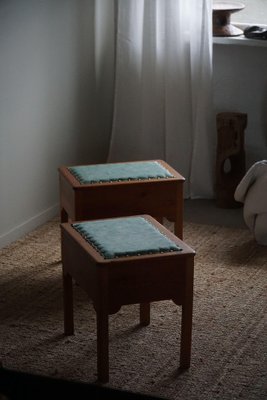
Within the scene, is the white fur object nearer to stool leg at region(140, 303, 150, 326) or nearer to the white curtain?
the white curtain

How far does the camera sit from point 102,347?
2648mm

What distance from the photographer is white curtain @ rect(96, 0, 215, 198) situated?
422 centimetres

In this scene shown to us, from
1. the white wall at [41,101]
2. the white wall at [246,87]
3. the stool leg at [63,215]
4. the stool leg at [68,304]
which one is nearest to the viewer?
the stool leg at [68,304]

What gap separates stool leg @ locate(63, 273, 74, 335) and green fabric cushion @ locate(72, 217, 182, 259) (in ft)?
0.61

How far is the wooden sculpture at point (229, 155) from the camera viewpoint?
4.20 meters

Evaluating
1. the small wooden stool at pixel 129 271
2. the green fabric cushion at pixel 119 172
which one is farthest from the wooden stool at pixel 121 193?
the small wooden stool at pixel 129 271

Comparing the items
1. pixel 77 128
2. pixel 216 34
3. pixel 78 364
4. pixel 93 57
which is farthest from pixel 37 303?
pixel 216 34

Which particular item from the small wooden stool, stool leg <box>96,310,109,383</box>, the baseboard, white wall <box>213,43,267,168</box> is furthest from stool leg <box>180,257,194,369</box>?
white wall <box>213,43,267,168</box>

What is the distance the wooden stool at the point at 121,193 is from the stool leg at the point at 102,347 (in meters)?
0.66

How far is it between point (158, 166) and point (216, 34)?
118 cm

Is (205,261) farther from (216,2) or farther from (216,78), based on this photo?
(216,2)

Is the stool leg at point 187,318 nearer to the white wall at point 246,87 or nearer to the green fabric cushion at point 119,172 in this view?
the green fabric cushion at point 119,172

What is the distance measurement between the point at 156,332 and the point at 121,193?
0.53m

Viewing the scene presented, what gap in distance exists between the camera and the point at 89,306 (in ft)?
10.5
